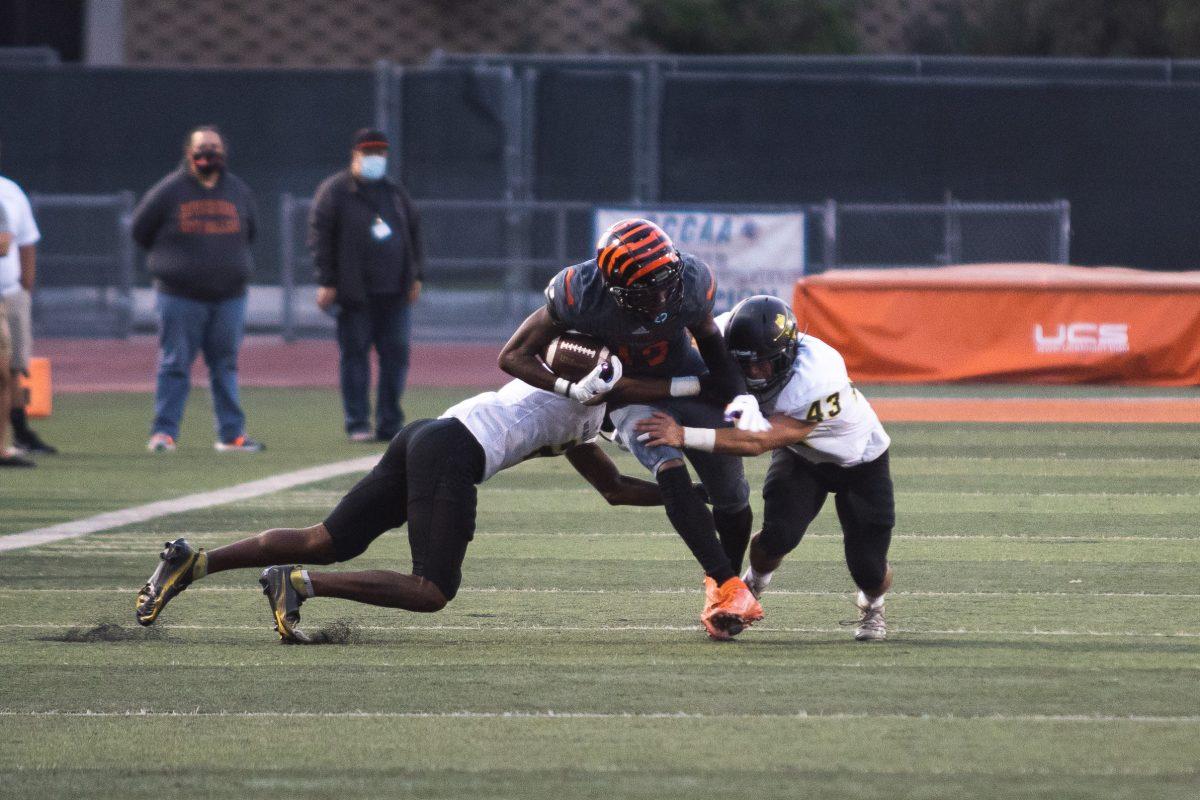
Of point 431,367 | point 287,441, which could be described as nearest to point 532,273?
point 431,367

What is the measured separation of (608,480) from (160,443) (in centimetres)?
612

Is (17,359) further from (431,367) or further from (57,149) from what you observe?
(57,149)

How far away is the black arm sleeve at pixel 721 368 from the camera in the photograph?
6.29m

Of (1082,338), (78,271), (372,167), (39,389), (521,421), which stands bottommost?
(39,389)

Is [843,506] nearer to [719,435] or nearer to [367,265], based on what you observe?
[719,435]

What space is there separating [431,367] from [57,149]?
6.18 m

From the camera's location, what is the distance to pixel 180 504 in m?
9.67

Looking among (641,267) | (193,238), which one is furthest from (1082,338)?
(641,267)

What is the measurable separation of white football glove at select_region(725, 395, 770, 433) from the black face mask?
6286 mm

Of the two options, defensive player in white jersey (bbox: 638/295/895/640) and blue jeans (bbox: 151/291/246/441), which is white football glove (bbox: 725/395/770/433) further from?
blue jeans (bbox: 151/291/246/441)

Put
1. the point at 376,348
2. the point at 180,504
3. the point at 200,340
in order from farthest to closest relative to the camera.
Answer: the point at 376,348 → the point at 200,340 → the point at 180,504

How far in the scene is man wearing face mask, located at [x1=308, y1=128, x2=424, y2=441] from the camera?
1210cm

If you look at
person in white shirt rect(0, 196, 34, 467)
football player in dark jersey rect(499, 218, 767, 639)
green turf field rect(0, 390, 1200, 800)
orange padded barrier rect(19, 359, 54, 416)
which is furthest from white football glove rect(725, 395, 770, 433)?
orange padded barrier rect(19, 359, 54, 416)

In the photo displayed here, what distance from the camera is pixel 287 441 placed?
1255cm
